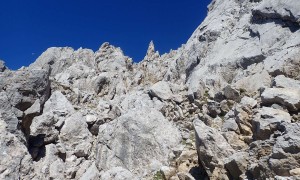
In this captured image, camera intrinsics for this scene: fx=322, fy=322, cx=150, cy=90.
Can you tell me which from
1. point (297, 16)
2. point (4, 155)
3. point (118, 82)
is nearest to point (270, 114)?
point (297, 16)

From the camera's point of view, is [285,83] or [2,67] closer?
[285,83]

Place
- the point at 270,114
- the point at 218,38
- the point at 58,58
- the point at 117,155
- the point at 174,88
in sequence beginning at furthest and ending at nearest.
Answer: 1. the point at 58,58
2. the point at 218,38
3. the point at 174,88
4. the point at 117,155
5. the point at 270,114

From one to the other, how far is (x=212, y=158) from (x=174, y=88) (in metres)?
18.4

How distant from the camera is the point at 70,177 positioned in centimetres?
3020

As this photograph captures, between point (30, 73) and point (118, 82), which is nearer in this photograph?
point (30, 73)

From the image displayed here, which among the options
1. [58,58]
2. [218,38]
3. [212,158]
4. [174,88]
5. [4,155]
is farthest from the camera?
[58,58]

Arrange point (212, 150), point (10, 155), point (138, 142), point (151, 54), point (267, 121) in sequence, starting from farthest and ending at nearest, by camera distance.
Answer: point (151, 54)
point (138, 142)
point (10, 155)
point (212, 150)
point (267, 121)

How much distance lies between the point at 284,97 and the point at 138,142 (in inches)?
547

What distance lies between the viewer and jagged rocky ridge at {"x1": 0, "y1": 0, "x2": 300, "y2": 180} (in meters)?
19.0

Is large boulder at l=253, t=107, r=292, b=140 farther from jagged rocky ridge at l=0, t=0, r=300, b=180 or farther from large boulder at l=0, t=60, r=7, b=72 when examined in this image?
large boulder at l=0, t=60, r=7, b=72

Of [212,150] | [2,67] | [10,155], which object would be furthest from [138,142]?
[2,67]

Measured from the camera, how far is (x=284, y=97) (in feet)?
65.7

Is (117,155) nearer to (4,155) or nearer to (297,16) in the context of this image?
(4,155)

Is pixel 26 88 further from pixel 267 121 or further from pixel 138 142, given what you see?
pixel 267 121
